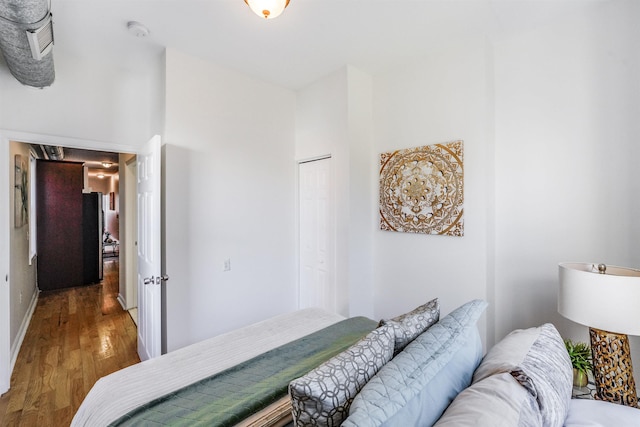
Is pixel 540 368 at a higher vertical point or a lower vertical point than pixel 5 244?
lower

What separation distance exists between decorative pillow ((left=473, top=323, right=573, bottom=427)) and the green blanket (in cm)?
71

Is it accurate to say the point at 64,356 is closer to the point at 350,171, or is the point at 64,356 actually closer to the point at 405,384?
the point at 350,171

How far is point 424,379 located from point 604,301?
3.54 ft

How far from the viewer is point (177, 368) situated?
1343 mm

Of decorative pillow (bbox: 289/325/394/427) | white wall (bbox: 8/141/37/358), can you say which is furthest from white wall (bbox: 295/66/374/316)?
white wall (bbox: 8/141/37/358)

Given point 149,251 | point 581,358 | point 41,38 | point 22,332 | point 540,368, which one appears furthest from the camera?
point 22,332

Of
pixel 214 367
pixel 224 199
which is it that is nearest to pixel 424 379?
pixel 214 367

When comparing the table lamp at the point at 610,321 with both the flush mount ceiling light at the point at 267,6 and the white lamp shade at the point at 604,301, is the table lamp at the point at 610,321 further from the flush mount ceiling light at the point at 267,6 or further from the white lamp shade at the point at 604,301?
the flush mount ceiling light at the point at 267,6

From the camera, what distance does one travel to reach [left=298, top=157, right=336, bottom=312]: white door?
2.96m

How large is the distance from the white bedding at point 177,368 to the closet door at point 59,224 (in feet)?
16.8

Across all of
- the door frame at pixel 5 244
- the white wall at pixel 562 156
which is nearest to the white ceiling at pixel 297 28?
the white wall at pixel 562 156

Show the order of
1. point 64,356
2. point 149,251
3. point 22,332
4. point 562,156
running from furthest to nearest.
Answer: point 22,332, point 64,356, point 149,251, point 562,156

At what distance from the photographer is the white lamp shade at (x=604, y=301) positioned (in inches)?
49.3

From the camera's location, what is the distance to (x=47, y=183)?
16.1ft
